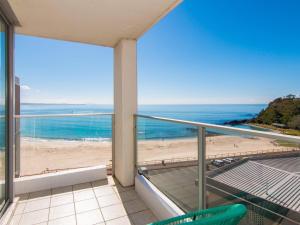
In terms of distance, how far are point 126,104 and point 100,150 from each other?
1.08 m

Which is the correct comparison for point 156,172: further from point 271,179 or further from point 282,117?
point 282,117

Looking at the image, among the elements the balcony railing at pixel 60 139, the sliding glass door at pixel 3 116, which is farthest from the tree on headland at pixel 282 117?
the sliding glass door at pixel 3 116

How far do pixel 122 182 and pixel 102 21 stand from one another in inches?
91.1

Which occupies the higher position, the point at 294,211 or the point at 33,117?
the point at 33,117

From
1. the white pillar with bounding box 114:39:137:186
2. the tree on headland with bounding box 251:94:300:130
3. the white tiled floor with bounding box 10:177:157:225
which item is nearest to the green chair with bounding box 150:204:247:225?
the white tiled floor with bounding box 10:177:157:225

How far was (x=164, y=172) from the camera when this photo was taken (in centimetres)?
224

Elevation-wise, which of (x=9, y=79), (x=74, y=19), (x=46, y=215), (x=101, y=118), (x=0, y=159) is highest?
(x=74, y=19)

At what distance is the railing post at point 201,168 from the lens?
1.52 metres

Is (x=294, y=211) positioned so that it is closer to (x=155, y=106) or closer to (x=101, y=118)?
(x=101, y=118)

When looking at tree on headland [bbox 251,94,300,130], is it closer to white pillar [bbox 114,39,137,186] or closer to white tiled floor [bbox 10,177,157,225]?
white pillar [bbox 114,39,137,186]

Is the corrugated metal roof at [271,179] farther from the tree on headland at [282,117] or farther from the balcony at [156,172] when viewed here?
the tree on headland at [282,117]

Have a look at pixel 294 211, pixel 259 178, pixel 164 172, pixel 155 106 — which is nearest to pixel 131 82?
pixel 164 172

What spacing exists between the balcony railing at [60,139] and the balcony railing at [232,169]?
1486 mm

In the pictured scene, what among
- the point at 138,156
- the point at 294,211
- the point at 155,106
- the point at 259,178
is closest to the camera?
the point at 294,211
